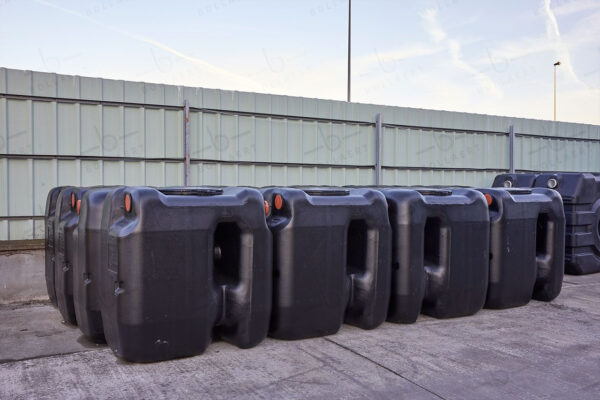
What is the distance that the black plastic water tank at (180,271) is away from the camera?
3.76 m

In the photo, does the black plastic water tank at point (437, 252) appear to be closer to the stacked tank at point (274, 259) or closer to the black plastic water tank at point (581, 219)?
the stacked tank at point (274, 259)

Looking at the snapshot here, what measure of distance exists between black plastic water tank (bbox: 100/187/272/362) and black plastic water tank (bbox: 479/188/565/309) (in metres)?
2.75

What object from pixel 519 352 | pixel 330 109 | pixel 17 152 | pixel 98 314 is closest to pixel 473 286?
pixel 519 352

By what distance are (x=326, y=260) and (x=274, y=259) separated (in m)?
0.46

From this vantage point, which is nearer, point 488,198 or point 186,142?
point 488,198

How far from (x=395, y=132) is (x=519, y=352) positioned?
565cm

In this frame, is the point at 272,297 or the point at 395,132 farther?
the point at 395,132

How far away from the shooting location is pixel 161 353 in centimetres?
390

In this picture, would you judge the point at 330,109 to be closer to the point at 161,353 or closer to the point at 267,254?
the point at 267,254

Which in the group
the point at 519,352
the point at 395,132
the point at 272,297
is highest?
the point at 395,132

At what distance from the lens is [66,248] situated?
195 inches

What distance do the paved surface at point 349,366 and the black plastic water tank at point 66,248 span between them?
26 cm

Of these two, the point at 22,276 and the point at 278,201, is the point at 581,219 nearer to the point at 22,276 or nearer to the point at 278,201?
the point at 278,201

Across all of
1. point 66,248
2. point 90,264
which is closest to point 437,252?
point 90,264
